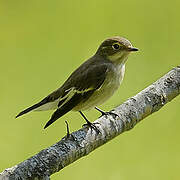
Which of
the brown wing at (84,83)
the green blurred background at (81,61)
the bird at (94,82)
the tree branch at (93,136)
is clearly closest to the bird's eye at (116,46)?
the bird at (94,82)

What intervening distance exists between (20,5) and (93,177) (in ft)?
9.10

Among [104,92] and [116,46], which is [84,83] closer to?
[104,92]

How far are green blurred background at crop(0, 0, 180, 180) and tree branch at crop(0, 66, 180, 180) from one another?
162 cm

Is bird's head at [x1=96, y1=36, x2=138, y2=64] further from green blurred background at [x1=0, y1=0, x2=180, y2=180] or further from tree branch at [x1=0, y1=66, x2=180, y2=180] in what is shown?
green blurred background at [x1=0, y1=0, x2=180, y2=180]

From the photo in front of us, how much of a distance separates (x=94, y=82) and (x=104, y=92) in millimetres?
95

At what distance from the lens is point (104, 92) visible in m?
3.98

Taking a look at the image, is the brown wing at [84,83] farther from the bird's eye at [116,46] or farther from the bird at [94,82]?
the bird's eye at [116,46]

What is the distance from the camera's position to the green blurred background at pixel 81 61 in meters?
5.33

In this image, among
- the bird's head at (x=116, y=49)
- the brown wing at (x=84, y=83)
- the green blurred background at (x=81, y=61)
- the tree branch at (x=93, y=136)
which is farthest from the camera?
the green blurred background at (x=81, y=61)

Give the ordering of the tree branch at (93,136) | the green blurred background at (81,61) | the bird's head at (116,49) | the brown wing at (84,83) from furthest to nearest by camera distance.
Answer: the green blurred background at (81,61), the bird's head at (116,49), the brown wing at (84,83), the tree branch at (93,136)

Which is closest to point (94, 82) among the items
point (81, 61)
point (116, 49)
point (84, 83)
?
point (84, 83)

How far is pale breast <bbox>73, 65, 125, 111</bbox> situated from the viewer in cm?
398

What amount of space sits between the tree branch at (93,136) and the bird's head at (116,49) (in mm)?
Answer: 417

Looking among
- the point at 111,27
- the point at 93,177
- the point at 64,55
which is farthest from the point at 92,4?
the point at 93,177
